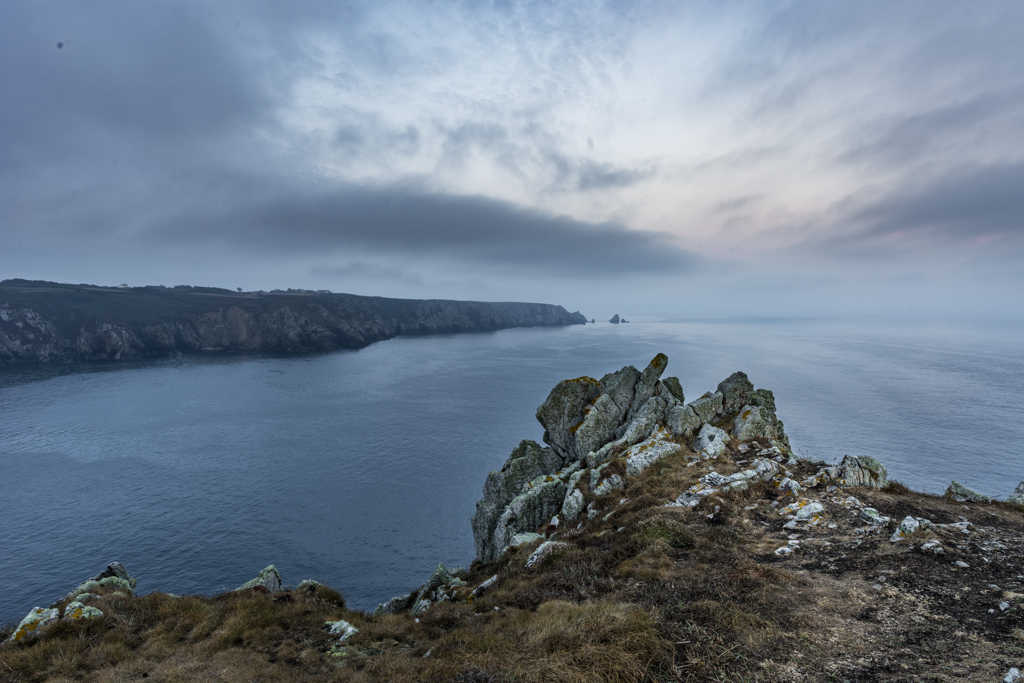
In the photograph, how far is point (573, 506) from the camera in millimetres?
20734

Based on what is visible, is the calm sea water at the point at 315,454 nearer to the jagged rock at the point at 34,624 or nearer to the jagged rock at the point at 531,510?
the jagged rock at the point at 531,510

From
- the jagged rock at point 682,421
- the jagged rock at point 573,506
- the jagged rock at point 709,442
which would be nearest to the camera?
the jagged rock at point 573,506

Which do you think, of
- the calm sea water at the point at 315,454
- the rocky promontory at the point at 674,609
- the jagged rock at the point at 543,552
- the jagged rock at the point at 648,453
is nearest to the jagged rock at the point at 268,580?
the rocky promontory at the point at 674,609

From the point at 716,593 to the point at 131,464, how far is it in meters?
90.8

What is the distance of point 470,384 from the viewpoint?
410 feet

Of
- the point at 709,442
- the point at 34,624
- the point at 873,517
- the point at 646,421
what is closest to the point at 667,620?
the point at 873,517

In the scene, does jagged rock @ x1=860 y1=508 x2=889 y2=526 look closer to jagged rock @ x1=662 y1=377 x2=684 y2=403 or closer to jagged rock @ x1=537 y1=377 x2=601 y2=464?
jagged rock @ x1=537 y1=377 x2=601 y2=464

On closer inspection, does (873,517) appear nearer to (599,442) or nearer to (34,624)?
(599,442)

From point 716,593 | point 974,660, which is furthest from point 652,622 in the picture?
point 974,660

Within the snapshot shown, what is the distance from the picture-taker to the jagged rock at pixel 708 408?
29547 mm

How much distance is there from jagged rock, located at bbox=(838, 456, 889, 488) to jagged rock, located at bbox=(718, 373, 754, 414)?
1316 cm

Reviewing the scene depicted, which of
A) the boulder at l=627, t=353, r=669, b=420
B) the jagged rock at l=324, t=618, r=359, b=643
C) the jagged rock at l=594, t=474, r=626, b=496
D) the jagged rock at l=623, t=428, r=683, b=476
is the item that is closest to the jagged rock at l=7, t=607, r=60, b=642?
the jagged rock at l=324, t=618, r=359, b=643

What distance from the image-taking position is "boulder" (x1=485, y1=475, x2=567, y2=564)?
78.5 feet

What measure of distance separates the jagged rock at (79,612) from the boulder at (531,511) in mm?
17169
